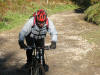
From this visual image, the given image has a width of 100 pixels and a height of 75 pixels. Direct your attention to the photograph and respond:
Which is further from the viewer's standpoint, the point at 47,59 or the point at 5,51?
the point at 5,51

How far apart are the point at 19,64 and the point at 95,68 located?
2586 mm

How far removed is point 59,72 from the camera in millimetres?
6199

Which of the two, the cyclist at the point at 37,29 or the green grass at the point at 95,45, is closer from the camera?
the cyclist at the point at 37,29

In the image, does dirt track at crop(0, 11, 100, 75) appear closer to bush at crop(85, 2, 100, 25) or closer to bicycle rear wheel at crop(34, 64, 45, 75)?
bicycle rear wheel at crop(34, 64, 45, 75)

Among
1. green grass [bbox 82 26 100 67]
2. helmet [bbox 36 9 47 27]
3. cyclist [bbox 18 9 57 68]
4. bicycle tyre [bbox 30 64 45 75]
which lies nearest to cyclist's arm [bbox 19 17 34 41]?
cyclist [bbox 18 9 57 68]

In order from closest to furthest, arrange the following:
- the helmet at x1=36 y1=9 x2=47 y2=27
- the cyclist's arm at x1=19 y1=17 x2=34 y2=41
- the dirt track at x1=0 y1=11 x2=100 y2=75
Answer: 1. the helmet at x1=36 y1=9 x2=47 y2=27
2. the cyclist's arm at x1=19 y1=17 x2=34 y2=41
3. the dirt track at x1=0 y1=11 x2=100 y2=75

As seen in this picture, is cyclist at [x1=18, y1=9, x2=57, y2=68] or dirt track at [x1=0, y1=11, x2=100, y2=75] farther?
A: dirt track at [x1=0, y1=11, x2=100, y2=75]

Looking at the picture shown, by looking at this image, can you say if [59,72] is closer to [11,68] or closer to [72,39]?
[11,68]

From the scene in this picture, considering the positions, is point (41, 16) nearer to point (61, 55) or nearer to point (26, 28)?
point (26, 28)

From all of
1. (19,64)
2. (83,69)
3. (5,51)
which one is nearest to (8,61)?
(19,64)

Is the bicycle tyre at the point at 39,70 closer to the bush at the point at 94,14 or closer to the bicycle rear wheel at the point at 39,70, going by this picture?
the bicycle rear wheel at the point at 39,70

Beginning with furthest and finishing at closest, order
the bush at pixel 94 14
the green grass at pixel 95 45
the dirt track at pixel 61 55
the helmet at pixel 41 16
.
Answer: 1. the bush at pixel 94 14
2. the green grass at pixel 95 45
3. the dirt track at pixel 61 55
4. the helmet at pixel 41 16

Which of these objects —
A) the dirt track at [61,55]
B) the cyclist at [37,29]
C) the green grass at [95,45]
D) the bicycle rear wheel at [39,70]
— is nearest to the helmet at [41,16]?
the cyclist at [37,29]

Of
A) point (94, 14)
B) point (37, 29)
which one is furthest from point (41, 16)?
point (94, 14)
